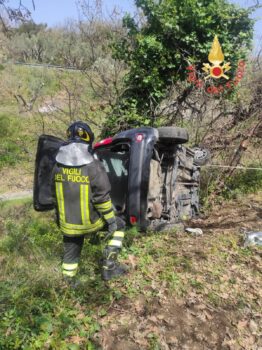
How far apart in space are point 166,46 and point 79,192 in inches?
254

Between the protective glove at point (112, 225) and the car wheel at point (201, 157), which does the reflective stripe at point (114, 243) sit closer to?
the protective glove at point (112, 225)

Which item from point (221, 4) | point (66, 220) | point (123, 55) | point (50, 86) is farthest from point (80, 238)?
point (50, 86)

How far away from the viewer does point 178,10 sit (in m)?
8.33

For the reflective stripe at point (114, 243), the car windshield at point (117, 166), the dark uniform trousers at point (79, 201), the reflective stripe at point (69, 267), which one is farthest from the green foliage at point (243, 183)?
the reflective stripe at point (69, 267)

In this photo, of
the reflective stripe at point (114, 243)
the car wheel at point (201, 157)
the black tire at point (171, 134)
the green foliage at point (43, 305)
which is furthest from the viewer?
the car wheel at point (201, 157)

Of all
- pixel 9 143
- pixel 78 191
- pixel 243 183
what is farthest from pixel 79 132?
pixel 9 143

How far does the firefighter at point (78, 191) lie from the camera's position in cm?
350

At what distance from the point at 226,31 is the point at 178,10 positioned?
137 centimetres

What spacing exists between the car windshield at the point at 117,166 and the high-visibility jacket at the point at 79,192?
4.17 ft

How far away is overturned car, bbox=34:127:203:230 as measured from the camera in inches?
168

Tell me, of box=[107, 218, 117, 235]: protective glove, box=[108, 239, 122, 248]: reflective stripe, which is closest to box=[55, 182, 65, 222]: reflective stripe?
box=[107, 218, 117, 235]: protective glove

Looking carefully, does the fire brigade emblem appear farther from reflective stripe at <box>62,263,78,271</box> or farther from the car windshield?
reflective stripe at <box>62,263,78,271</box>

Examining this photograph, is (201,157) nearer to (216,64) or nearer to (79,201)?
(216,64)

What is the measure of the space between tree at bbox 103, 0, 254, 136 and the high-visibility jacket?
5.46 m
